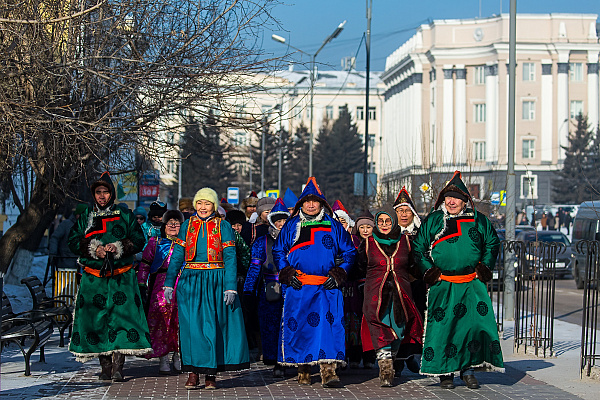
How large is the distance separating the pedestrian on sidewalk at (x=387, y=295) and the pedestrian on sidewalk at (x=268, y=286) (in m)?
0.98

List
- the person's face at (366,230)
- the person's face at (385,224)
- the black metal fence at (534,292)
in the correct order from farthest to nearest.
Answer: the black metal fence at (534,292)
the person's face at (366,230)
the person's face at (385,224)

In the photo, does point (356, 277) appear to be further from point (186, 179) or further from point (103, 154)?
point (186, 179)

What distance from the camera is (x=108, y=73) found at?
10.8m

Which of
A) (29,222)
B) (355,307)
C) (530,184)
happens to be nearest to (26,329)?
(355,307)

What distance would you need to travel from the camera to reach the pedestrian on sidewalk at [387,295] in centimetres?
955

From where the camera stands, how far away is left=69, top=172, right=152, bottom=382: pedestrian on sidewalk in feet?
31.0

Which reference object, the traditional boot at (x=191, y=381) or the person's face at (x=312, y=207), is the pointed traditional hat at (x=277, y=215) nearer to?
the person's face at (x=312, y=207)

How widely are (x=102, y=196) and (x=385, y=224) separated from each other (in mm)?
2855

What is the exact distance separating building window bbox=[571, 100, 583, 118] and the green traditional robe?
83702 millimetres

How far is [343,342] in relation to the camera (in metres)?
9.41

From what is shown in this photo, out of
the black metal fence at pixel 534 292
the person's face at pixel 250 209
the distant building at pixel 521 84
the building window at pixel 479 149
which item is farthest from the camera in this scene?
the building window at pixel 479 149

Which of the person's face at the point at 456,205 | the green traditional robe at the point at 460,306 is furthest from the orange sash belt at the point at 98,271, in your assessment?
the person's face at the point at 456,205

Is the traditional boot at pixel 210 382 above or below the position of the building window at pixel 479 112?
below

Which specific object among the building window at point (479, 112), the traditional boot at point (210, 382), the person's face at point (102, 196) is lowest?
the traditional boot at point (210, 382)
